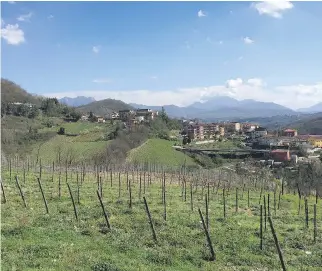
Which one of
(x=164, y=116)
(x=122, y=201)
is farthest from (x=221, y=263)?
(x=164, y=116)

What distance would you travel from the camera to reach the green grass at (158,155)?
85.7m

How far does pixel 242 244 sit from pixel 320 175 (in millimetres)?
59436

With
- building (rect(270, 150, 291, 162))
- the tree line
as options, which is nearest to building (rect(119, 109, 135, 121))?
the tree line

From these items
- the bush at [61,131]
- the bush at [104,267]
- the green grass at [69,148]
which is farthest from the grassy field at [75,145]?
the bush at [104,267]

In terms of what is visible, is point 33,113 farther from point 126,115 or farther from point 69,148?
point 126,115

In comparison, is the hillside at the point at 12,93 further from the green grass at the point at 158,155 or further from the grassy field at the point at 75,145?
the green grass at the point at 158,155

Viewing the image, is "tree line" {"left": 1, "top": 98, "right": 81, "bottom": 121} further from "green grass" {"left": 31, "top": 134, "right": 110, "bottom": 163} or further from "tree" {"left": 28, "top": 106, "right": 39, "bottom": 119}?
"green grass" {"left": 31, "top": 134, "right": 110, "bottom": 163}

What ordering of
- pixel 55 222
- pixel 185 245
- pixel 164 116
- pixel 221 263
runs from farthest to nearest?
pixel 164 116
pixel 55 222
pixel 185 245
pixel 221 263

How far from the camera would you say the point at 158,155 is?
89.6 meters

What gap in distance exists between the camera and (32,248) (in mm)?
12242

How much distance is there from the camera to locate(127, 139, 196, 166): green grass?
85.7 metres

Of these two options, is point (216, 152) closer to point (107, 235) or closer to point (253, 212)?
point (253, 212)

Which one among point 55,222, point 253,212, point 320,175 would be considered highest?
point 55,222

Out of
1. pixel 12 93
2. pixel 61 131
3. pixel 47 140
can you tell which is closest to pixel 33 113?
pixel 61 131
